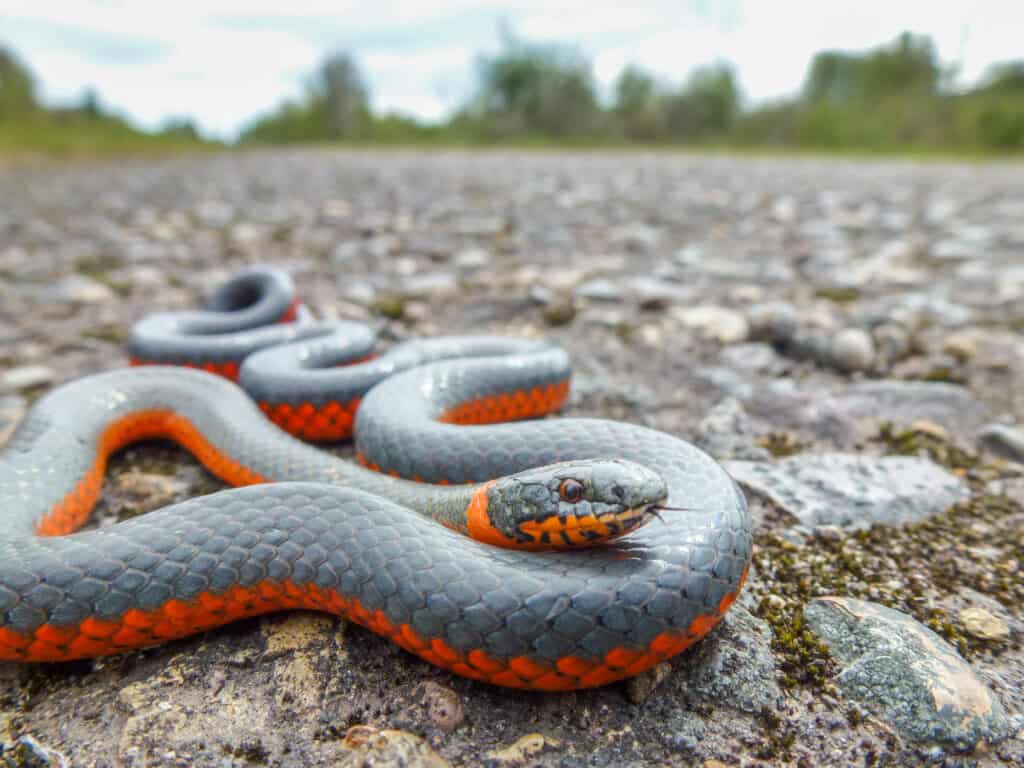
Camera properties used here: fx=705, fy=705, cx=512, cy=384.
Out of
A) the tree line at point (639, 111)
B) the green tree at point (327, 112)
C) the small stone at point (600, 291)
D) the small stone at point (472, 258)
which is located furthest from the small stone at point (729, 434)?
the green tree at point (327, 112)

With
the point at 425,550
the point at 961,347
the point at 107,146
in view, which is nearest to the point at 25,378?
the point at 425,550

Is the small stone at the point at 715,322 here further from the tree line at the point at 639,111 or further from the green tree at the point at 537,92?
the green tree at the point at 537,92

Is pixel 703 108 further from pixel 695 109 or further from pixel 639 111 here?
pixel 639 111

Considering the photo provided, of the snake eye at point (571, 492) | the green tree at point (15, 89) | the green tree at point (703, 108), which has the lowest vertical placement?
the green tree at point (703, 108)

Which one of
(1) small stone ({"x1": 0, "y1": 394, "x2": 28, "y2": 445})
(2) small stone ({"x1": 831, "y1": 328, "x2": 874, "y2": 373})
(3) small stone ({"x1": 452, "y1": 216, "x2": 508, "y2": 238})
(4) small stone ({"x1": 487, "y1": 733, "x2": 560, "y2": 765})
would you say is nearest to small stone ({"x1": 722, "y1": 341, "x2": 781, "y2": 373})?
(2) small stone ({"x1": 831, "y1": 328, "x2": 874, "y2": 373})

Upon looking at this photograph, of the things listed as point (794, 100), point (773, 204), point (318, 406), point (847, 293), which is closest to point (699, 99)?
point (794, 100)

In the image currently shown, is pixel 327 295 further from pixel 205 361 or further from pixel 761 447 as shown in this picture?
pixel 761 447
